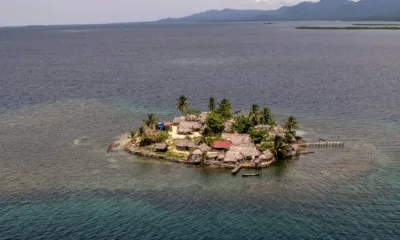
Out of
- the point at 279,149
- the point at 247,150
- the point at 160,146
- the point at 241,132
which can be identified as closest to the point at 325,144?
the point at 279,149

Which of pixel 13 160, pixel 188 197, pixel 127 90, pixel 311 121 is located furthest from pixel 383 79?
pixel 13 160

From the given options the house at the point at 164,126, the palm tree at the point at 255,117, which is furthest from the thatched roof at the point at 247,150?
the house at the point at 164,126

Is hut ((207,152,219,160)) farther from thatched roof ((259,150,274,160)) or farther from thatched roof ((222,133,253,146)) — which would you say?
thatched roof ((259,150,274,160))

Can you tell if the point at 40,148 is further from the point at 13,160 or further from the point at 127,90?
the point at 127,90

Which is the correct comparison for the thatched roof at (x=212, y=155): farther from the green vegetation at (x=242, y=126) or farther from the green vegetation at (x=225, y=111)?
the green vegetation at (x=225, y=111)

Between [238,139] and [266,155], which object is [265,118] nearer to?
[238,139]

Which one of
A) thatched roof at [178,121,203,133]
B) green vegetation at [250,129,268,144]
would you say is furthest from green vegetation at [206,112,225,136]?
green vegetation at [250,129,268,144]
